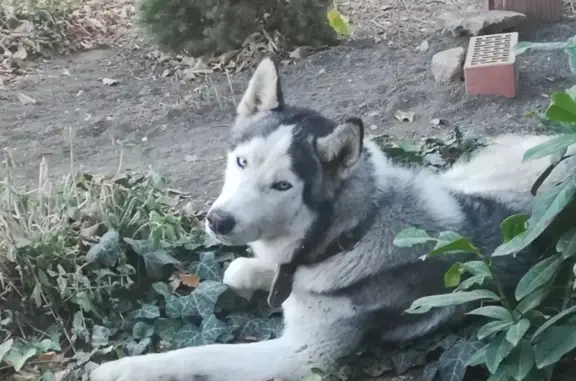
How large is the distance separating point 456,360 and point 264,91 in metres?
1.22

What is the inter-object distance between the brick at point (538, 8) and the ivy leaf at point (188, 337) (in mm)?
4438

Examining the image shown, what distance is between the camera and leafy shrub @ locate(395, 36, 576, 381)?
2.45m

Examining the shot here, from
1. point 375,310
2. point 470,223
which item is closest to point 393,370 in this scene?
point 375,310

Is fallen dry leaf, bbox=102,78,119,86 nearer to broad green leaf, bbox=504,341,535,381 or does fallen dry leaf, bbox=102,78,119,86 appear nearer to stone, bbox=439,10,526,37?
stone, bbox=439,10,526,37

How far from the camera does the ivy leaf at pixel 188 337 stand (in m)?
3.39

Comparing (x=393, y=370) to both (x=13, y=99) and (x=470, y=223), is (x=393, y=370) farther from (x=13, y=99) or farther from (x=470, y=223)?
(x=13, y=99)

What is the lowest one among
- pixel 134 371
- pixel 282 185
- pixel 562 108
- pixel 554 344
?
pixel 134 371

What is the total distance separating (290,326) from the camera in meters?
3.21

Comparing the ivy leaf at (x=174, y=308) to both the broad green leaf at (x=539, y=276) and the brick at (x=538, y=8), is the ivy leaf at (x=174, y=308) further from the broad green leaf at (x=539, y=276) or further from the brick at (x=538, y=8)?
the brick at (x=538, y=8)

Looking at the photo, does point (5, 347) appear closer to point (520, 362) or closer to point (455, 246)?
point (455, 246)

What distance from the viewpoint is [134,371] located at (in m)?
3.12

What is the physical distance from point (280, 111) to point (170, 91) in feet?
11.0

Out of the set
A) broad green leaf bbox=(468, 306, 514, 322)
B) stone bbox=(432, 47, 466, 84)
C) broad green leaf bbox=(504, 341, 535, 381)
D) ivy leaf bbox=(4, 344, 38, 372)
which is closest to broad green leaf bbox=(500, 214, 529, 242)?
broad green leaf bbox=(468, 306, 514, 322)

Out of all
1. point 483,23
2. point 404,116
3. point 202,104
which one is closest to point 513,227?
point 404,116
